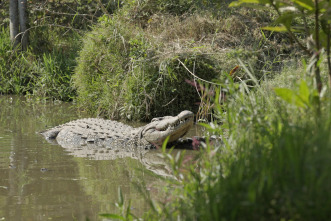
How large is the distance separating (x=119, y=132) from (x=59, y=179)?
7.85 feet

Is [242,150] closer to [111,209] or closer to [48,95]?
[111,209]

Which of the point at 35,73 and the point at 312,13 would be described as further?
the point at 35,73

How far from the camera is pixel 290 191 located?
220cm

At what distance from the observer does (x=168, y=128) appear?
6.73 meters

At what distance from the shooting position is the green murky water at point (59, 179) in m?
4.01

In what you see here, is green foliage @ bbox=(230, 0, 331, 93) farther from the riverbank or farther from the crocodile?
the riverbank

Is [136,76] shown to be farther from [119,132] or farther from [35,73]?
[35,73]

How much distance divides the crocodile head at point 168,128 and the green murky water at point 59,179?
309mm

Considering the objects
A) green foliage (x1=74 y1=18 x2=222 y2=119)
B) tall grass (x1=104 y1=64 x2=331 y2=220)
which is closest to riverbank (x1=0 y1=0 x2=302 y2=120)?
green foliage (x1=74 y1=18 x2=222 y2=119)

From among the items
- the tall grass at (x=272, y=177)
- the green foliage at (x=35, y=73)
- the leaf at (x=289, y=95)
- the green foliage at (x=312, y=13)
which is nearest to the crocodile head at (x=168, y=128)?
the green foliage at (x=312, y=13)

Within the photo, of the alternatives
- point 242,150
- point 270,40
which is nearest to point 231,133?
point 242,150

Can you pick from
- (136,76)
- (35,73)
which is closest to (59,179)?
(136,76)

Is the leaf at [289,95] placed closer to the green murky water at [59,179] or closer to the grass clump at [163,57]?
the green murky water at [59,179]

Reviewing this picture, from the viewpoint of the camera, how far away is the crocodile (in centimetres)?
669
